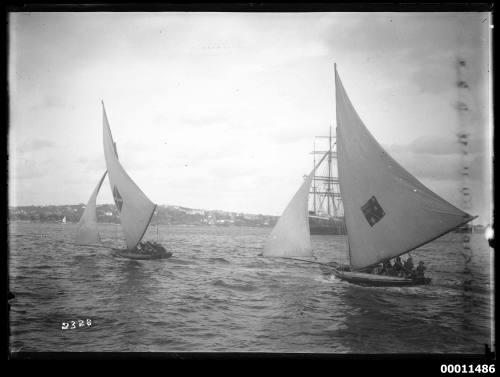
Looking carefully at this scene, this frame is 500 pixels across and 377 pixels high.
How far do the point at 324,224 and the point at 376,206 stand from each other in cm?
430

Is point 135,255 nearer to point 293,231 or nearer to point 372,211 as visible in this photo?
point 293,231

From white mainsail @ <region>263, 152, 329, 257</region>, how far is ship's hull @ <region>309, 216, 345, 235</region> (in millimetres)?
1787

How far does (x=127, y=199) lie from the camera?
663cm

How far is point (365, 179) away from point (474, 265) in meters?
2.10

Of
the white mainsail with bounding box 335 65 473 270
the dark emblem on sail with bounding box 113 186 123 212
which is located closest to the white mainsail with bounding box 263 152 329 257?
the white mainsail with bounding box 335 65 473 270

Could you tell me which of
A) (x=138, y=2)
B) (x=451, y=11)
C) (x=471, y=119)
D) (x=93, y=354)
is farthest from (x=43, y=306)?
(x=451, y=11)

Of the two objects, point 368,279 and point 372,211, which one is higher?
point 372,211

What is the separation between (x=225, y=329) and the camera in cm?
438

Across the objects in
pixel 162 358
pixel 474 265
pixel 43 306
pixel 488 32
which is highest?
pixel 488 32

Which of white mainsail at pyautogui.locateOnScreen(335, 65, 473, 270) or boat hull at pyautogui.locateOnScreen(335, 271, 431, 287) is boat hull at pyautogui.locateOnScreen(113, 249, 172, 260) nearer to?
boat hull at pyautogui.locateOnScreen(335, 271, 431, 287)

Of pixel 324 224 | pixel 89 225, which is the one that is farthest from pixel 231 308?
pixel 324 224

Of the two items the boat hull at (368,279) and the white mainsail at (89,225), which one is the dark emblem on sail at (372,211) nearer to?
the boat hull at (368,279)

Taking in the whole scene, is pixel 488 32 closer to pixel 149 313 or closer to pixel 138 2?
pixel 138 2

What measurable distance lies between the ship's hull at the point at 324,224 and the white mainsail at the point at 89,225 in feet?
17.8
